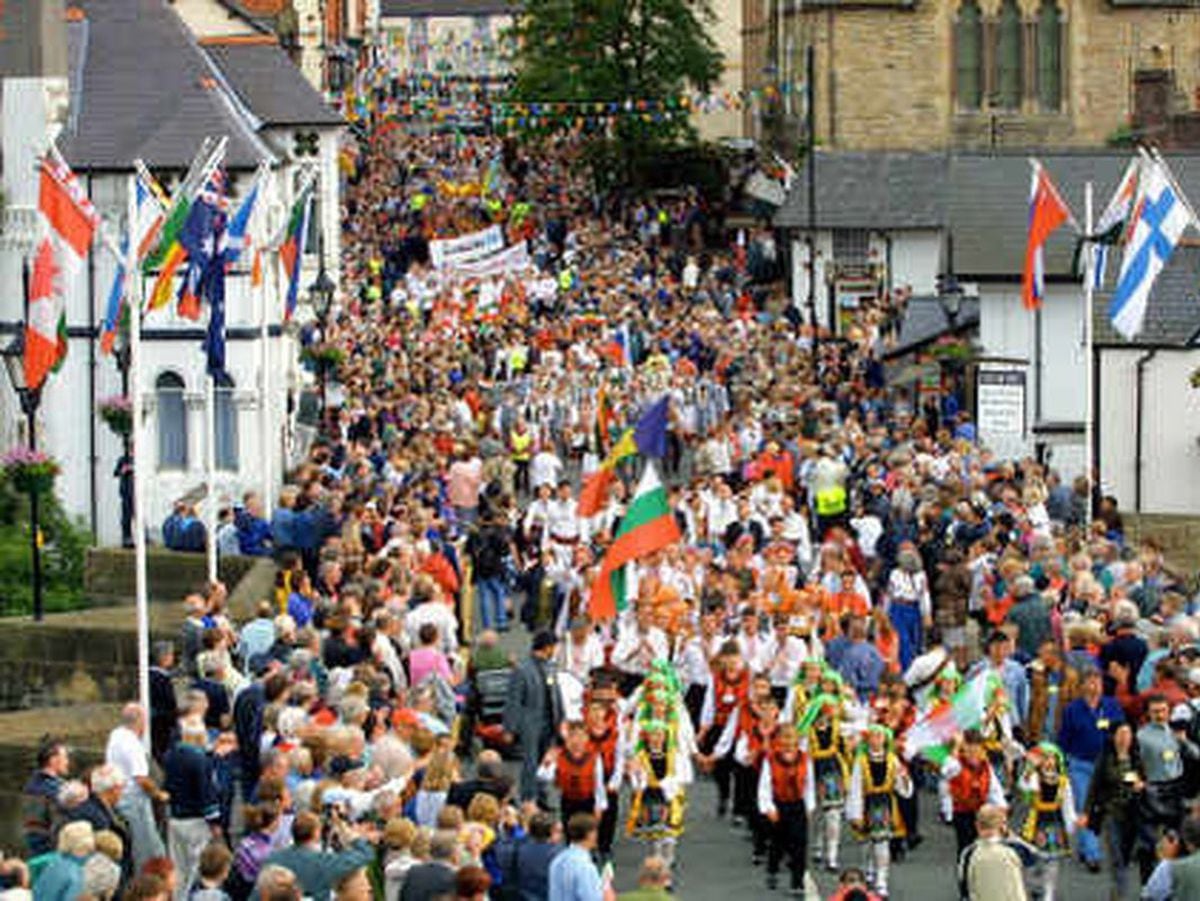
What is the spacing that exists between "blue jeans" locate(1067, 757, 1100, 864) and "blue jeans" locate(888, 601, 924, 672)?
18.2ft

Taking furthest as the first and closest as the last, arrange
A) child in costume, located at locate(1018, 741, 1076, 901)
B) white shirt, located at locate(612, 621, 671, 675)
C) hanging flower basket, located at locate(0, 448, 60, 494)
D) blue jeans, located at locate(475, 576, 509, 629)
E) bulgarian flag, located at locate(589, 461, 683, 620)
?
blue jeans, located at locate(475, 576, 509, 629)
hanging flower basket, located at locate(0, 448, 60, 494)
white shirt, located at locate(612, 621, 671, 675)
bulgarian flag, located at locate(589, 461, 683, 620)
child in costume, located at locate(1018, 741, 1076, 901)

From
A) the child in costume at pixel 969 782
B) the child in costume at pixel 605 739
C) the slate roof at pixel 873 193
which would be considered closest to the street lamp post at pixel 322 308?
the slate roof at pixel 873 193

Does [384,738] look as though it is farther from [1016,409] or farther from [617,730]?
[1016,409]

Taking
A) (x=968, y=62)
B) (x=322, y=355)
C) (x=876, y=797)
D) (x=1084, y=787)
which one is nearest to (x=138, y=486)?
(x=876, y=797)

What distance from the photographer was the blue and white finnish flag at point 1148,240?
108 ft

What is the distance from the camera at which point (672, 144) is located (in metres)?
88.7

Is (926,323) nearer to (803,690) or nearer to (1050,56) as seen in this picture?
(803,690)

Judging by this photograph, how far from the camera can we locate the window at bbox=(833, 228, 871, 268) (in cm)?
6322

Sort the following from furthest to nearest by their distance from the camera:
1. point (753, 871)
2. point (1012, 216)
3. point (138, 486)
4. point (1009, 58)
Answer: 1. point (1009, 58)
2. point (1012, 216)
3. point (138, 486)
4. point (753, 871)

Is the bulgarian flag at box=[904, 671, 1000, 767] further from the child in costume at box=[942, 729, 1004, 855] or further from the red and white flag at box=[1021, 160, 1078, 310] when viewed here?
the red and white flag at box=[1021, 160, 1078, 310]

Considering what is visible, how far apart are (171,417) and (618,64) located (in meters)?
50.2

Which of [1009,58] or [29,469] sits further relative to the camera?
[1009,58]

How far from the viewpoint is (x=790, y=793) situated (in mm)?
→ 21500

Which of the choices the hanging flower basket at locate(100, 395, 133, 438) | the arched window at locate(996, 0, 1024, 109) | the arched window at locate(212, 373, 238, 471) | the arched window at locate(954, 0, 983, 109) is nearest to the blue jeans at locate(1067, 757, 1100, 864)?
the hanging flower basket at locate(100, 395, 133, 438)
